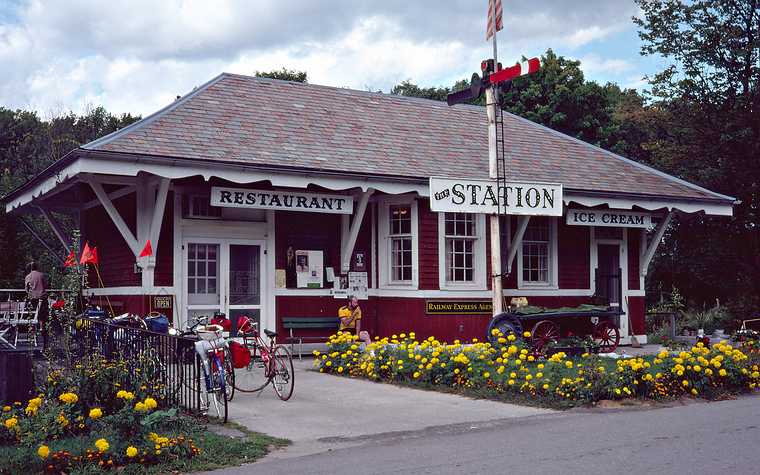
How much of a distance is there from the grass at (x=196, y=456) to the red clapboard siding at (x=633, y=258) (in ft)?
50.0

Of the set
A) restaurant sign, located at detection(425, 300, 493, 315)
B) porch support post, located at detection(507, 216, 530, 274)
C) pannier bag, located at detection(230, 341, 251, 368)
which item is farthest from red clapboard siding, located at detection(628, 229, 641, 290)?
pannier bag, located at detection(230, 341, 251, 368)

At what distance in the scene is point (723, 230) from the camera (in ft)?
97.0

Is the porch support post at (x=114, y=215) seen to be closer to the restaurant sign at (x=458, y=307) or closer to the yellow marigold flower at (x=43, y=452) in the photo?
the restaurant sign at (x=458, y=307)

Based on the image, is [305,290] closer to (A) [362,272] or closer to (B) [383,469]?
(A) [362,272]

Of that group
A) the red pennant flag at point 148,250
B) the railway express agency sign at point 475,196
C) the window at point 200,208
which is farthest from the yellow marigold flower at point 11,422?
the window at point 200,208

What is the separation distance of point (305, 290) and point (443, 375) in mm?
6124

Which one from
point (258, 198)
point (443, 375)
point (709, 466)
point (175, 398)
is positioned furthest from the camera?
point (258, 198)

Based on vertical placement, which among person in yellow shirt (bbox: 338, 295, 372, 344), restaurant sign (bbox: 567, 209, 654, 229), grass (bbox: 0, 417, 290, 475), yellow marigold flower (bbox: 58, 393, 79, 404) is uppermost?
restaurant sign (bbox: 567, 209, 654, 229)

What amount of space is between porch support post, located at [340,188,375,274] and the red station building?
0.04m

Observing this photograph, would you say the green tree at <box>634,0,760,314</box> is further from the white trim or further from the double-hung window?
the white trim

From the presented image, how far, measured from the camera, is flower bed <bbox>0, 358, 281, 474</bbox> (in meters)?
7.86

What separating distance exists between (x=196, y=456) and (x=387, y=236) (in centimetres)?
1202

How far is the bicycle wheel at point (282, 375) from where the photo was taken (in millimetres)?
12445

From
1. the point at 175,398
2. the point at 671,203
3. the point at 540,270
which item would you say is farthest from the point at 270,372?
the point at 671,203
